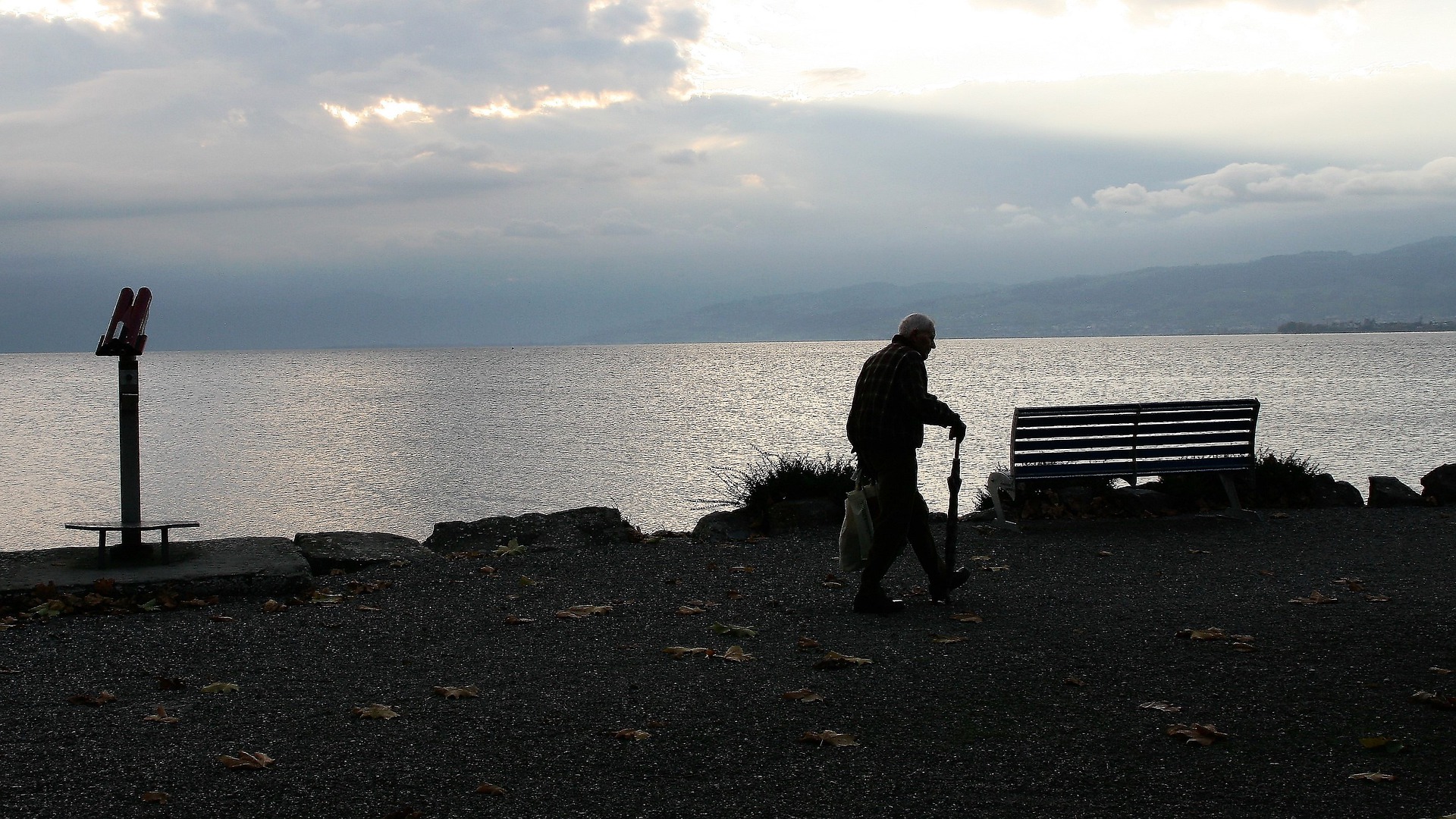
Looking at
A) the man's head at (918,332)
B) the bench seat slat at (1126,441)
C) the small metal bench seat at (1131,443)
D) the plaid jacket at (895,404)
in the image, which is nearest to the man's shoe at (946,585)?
the plaid jacket at (895,404)

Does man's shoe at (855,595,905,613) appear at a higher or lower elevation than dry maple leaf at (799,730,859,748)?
higher

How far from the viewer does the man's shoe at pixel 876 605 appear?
718cm

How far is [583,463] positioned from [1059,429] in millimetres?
25783

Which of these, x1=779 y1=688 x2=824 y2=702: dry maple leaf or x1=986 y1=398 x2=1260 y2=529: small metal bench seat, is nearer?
x1=779 y1=688 x2=824 y2=702: dry maple leaf

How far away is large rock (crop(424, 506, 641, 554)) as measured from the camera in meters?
10.5

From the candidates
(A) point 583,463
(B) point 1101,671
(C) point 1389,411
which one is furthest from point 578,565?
(C) point 1389,411

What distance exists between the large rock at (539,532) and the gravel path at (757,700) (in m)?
1.86

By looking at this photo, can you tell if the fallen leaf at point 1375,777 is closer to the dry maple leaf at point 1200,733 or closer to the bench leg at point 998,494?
the dry maple leaf at point 1200,733

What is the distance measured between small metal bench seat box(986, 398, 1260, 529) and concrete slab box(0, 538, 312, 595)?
5.99 metres

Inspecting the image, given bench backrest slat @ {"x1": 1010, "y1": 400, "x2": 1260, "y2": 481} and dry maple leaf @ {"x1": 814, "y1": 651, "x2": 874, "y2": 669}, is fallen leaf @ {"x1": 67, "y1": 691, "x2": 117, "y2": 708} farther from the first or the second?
bench backrest slat @ {"x1": 1010, "y1": 400, "x2": 1260, "y2": 481}

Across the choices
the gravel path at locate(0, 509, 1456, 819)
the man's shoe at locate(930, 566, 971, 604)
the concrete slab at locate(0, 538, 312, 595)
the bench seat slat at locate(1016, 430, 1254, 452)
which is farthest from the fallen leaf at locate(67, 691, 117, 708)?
the bench seat slat at locate(1016, 430, 1254, 452)

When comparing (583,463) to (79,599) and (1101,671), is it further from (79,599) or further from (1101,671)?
(1101,671)

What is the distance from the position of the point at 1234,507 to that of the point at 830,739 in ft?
25.0

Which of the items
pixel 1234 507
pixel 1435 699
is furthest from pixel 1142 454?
pixel 1435 699
